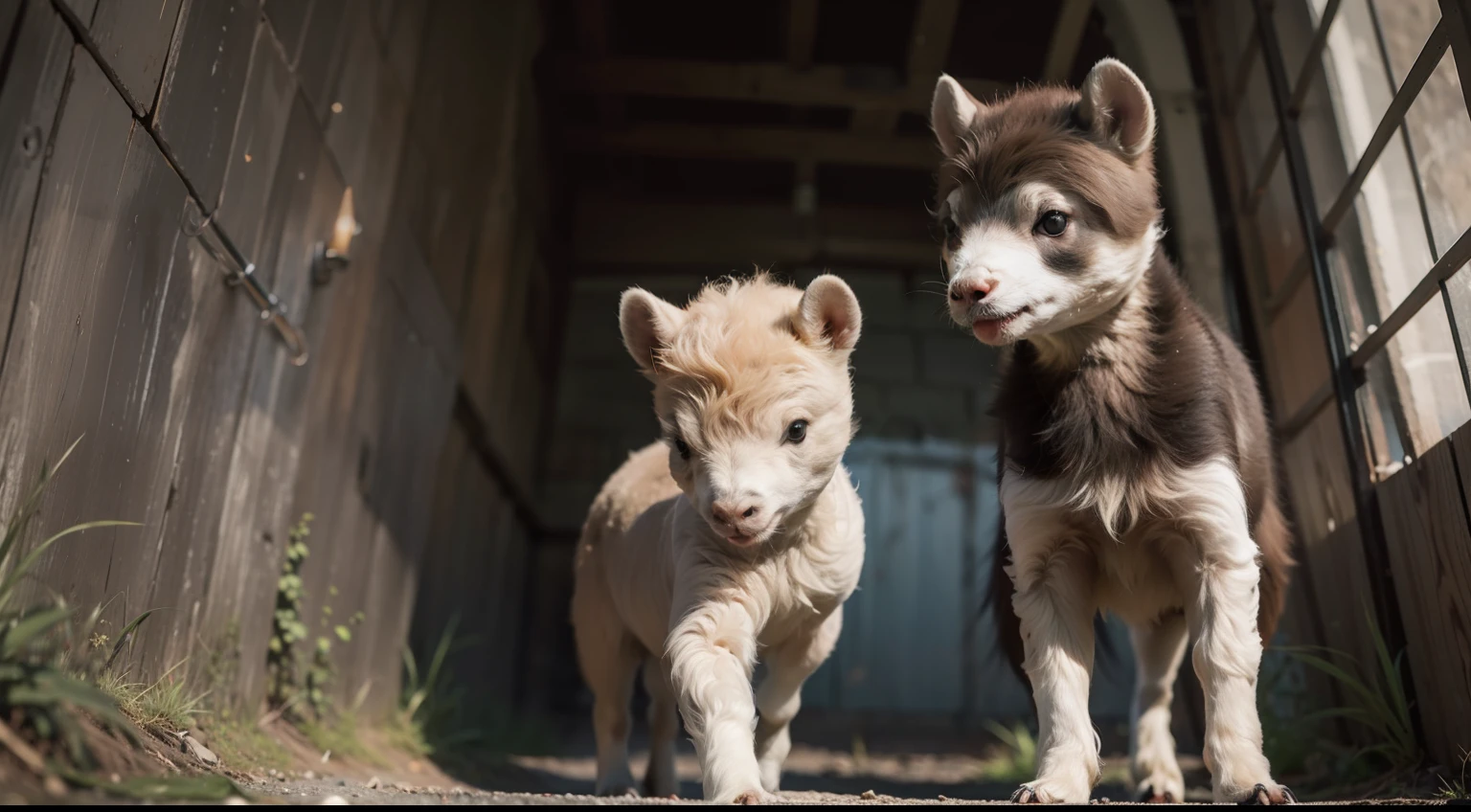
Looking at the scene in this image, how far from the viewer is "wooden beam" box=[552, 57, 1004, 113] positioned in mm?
9031

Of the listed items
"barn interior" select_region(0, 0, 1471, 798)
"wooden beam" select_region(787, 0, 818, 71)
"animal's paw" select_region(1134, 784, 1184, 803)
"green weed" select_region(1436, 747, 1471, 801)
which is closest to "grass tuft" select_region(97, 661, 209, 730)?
"barn interior" select_region(0, 0, 1471, 798)

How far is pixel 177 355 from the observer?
3.74m

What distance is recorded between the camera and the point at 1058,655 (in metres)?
3.48

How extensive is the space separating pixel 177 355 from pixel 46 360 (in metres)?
0.85

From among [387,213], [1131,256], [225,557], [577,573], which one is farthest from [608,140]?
[1131,256]

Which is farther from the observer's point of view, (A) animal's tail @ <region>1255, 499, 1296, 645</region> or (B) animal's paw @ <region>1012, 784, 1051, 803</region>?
(A) animal's tail @ <region>1255, 499, 1296, 645</region>

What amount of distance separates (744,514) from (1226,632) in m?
1.42

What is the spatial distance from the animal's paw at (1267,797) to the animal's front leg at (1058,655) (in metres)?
0.42

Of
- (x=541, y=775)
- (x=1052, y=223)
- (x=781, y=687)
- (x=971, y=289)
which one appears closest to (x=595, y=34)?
(x=541, y=775)

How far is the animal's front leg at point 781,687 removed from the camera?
4.35m

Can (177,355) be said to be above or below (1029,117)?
below

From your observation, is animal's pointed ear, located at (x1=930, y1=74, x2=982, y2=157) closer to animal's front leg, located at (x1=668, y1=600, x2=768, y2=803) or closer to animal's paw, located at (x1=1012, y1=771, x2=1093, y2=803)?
animal's front leg, located at (x1=668, y1=600, x2=768, y2=803)

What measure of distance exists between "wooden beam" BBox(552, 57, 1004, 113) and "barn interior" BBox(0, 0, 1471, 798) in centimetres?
3

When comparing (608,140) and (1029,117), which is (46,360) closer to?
(1029,117)
